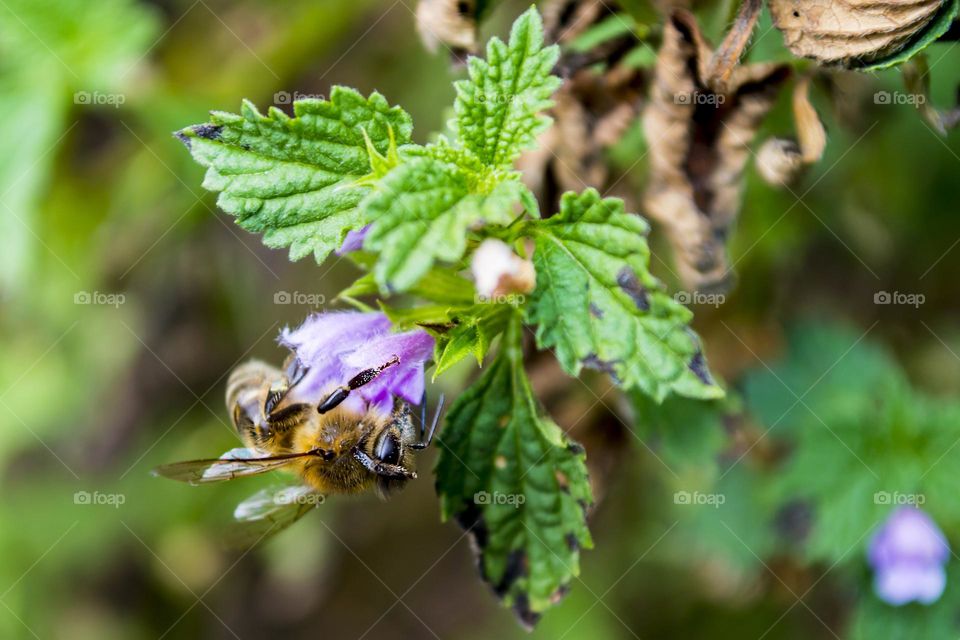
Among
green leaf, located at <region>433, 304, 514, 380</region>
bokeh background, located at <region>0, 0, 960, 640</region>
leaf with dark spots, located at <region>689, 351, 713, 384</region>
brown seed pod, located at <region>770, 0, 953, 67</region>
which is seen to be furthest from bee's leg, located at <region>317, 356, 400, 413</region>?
brown seed pod, located at <region>770, 0, 953, 67</region>

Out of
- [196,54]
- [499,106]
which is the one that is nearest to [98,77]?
[196,54]

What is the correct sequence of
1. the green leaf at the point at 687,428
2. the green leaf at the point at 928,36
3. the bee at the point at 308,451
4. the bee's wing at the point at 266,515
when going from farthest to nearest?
the green leaf at the point at 687,428 < the bee's wing at the point at 266,515 < the bee at the point at 308,451 < the green leaf at the point at 928,36

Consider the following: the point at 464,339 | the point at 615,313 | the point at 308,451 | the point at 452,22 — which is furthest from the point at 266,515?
the point at 452,22

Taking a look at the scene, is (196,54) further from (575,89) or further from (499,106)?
(499,106)

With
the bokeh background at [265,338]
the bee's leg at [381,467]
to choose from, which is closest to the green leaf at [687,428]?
the bokeh background at [265,338]

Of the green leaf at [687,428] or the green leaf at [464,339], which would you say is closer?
the green leaf at [464,339]

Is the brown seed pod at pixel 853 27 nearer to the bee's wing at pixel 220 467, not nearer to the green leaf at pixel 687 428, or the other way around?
the green leaf at pixel 687 428
